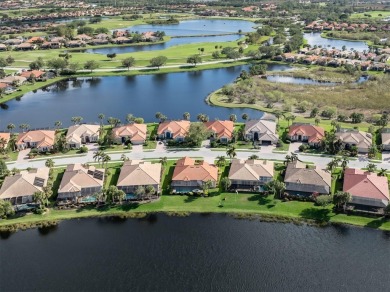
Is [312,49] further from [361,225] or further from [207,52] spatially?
[361,225]

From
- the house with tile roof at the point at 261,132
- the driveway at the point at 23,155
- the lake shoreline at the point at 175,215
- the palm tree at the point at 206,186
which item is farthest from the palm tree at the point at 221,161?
the driveway at the point at 23,155

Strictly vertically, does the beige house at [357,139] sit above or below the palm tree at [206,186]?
above

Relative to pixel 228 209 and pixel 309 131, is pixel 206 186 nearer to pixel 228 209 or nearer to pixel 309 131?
pixel 228 209

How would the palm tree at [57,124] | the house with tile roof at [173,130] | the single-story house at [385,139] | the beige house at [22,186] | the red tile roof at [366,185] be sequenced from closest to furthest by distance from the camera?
the red tile roof at [366,185]
the beige house at [22,186]
the single-story house at [385,139]
the house with tile roof at [173,130]
the palm tree at [57,124]

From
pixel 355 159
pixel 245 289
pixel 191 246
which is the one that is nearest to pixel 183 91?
pixel 355 159

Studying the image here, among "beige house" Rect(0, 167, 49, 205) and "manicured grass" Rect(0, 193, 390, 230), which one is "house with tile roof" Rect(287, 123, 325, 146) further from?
"beige house" Rect(0, 167, 49, 205)

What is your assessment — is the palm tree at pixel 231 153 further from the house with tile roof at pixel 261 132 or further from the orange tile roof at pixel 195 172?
the house with tile roof at pixel 261 132

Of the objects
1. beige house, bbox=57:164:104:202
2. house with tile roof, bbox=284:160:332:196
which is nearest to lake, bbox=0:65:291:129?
beige house, bbox=57:164:104:202
